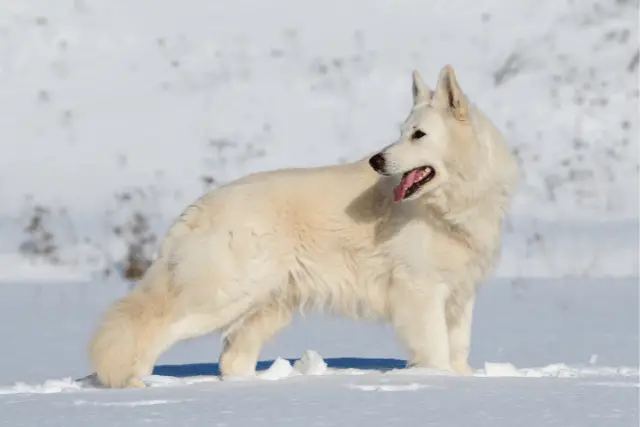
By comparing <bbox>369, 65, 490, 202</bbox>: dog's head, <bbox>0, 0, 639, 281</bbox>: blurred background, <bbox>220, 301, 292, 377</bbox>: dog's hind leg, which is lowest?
<bbox>220, 301, 292, 377</bbox>: dog's hind leg

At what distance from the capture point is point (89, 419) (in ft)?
16.8

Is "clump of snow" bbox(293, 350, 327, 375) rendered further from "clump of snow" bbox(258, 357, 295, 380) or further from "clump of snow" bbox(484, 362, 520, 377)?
"clump of snow" bbox(484, 362, 520, 377)

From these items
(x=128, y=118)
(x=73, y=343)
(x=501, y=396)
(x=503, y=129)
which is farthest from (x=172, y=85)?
(x=501, y=396)

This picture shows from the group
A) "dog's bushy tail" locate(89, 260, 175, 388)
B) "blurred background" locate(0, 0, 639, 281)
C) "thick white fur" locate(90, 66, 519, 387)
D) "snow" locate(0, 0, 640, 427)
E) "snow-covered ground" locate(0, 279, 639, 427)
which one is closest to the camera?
"snow-covered ground" locate(0, 279, 639, 427)

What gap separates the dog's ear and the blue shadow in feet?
5.24

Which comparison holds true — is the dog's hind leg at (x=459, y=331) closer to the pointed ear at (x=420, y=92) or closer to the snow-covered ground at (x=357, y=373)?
the snow-covered ground at (x=357, y=373)

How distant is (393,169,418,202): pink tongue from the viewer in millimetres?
6859

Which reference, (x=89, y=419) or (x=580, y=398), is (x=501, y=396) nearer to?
(x=580, y=398)

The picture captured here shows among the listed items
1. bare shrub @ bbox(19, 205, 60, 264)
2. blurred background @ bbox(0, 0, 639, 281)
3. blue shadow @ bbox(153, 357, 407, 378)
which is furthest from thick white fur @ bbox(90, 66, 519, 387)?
bare shrub @ bbox(19, 205, 60, 264)

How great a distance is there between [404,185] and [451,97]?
55cm

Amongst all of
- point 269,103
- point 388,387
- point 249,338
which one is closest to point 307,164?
point 269,103

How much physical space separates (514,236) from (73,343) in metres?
5.60

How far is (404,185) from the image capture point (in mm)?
6902

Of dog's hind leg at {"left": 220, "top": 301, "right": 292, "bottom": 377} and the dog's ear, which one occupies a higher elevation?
the dog's ear
